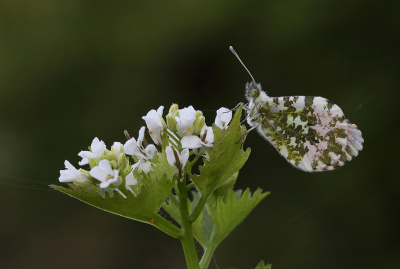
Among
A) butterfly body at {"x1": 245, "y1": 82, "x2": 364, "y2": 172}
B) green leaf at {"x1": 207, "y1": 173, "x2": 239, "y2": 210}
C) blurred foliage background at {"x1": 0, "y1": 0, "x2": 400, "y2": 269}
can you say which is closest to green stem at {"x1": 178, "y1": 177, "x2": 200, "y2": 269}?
green leaf at {"x1": 207, "y1": 173, "x2": 239, "y2": 210}

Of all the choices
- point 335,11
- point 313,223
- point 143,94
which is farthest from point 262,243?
point 335,11

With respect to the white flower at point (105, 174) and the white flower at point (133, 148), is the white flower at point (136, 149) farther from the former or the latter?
the white flower at point (105, 174)

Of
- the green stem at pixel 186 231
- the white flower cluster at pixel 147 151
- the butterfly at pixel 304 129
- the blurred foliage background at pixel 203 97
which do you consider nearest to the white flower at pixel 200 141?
the white flower cluster at pixel 147 151

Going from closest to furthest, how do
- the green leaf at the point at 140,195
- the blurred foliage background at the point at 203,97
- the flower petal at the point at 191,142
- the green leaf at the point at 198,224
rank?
the green leaf at the point at 140,195 < the flower petal at the point at 191,142 < the green leaf at the point at 198,224 < the blurred foliage background at the point at 203,97

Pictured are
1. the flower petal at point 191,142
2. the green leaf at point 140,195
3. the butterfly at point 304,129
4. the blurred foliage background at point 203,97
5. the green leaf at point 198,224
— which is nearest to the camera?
the green leaf at point 140,195

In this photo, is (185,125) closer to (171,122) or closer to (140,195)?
(171,122)

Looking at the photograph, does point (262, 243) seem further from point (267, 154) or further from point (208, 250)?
point (208, 250)

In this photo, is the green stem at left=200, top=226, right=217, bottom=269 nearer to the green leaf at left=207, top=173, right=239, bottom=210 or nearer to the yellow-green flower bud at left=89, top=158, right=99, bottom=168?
the green leaf at left=207, top=173, right=239, bottom=210

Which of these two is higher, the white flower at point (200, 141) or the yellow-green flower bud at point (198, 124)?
the yellow-green flower bud at point (198, 124)
